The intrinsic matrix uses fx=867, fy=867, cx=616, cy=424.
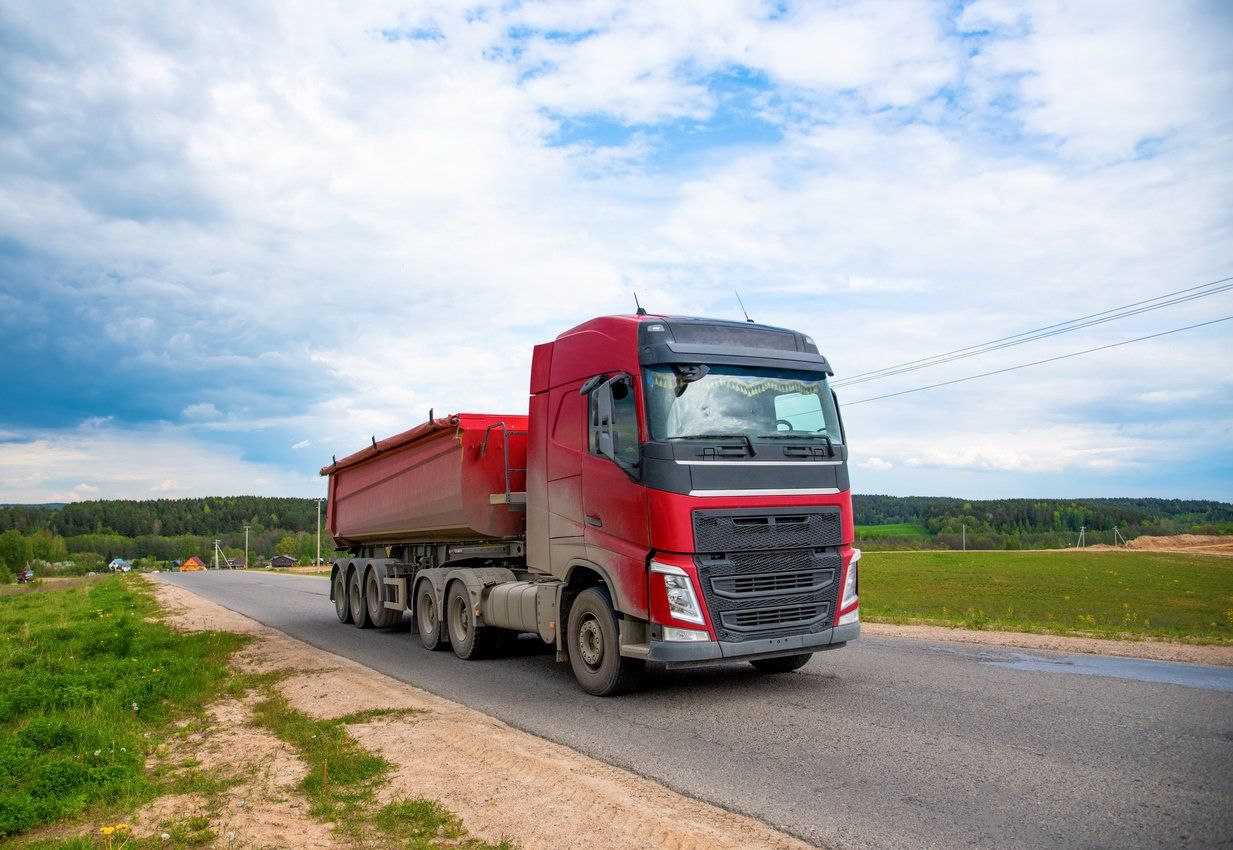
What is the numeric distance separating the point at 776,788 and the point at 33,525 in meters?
174

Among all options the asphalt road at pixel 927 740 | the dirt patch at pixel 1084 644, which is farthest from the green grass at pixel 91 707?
the dirt patch at pixel 1084 644

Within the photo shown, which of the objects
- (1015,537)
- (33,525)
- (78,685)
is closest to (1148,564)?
(1015,537)

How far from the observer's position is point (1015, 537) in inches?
4424

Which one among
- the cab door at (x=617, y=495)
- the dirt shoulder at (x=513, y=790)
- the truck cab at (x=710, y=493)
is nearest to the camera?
the dirt shoulder at (x=513, y=790)

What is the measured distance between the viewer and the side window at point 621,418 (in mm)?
7828

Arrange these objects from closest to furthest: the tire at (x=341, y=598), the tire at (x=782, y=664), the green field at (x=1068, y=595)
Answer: the tire at (x=782, y=664), the green field at (x=1068, y=595), the tire at (x=341, y=598)

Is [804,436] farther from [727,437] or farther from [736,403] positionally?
[727,437]

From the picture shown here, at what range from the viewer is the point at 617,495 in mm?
8000

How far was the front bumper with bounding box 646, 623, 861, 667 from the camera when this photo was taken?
24.0 feet

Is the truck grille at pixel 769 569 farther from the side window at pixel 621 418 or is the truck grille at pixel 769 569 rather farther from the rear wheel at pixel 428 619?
the rear wheel at pixel 428 619

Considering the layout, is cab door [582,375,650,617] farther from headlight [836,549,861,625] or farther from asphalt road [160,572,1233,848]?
headlight [836,549,861,625]

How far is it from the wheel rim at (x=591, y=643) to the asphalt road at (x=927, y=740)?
37 centimetres

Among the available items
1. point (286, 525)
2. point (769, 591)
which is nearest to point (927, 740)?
point (769, 591)

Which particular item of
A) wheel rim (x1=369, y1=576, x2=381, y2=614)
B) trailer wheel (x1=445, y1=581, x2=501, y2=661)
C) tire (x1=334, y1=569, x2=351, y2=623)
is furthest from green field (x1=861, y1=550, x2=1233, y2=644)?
tire (x1=334, y1=569, x2=351, y2=623)
